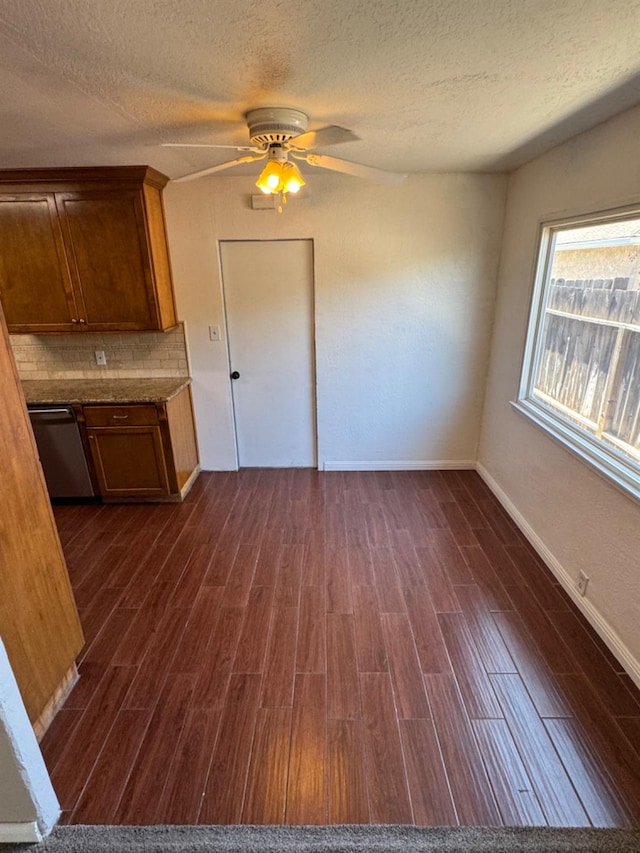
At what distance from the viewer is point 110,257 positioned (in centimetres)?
308

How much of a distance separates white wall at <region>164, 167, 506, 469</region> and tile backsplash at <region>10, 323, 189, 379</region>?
18cm

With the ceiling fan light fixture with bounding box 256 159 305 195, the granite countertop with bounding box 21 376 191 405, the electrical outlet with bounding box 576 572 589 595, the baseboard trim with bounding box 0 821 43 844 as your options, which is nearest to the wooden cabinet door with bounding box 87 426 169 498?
the granite countertop with bounding box 21 376 191 405

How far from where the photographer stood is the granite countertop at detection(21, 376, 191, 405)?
124 inches

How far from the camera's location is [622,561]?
6.50ft

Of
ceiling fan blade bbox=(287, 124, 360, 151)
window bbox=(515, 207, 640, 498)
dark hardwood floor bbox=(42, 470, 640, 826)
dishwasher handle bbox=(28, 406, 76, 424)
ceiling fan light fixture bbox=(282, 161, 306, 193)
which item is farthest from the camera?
dishwasher handle bbox=(28, 406, 76, 424)

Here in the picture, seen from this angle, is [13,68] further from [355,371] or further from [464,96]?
[355,371]

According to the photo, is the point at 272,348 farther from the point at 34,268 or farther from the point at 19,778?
the point at 19,778

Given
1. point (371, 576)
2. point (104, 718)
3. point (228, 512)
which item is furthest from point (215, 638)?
point (228, 512)

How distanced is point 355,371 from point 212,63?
2475 mm

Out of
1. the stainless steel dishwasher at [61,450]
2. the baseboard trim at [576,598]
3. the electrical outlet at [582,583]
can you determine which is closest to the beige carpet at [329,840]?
the baseboard trim at [576,598]

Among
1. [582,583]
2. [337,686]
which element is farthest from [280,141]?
[582,583]

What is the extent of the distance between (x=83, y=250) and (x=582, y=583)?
383cm

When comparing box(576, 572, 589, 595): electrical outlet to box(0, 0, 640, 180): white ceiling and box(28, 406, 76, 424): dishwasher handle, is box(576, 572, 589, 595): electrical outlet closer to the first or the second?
box(0, 0, 640, 180): white ceiling

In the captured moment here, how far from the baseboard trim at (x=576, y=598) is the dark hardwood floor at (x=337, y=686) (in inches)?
1.8
